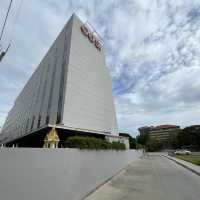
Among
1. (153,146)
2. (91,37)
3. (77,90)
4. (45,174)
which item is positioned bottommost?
(45,174)

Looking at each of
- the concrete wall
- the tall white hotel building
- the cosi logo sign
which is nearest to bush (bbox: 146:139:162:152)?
the tall white hotel building

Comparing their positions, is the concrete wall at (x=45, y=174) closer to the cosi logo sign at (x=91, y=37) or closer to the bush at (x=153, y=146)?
the cosi logo sign at (x=91, y=37)

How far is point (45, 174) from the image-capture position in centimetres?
448

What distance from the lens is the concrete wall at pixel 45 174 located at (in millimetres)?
3338

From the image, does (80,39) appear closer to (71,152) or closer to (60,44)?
(60,44)

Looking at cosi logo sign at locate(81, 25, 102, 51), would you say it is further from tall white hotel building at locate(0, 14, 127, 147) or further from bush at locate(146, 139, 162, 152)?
bush at locate(146, 139, 162, 152)

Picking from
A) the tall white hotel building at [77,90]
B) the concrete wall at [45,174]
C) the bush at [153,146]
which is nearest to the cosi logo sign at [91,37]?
the tall white hotel building at [77,90]

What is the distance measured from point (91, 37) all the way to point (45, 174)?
3293cm

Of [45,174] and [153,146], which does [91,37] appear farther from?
[153,146]

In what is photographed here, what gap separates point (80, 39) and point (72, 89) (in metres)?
9.50

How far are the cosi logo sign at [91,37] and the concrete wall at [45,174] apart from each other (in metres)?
28.7

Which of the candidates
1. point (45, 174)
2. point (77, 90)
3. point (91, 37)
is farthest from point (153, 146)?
point (45, 174)

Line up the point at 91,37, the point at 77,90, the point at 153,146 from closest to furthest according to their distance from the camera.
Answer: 1. the point at 77,90
2. the point at 91,37
3. the point at 153,146

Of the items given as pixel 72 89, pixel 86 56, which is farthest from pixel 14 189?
pixel 86 56
